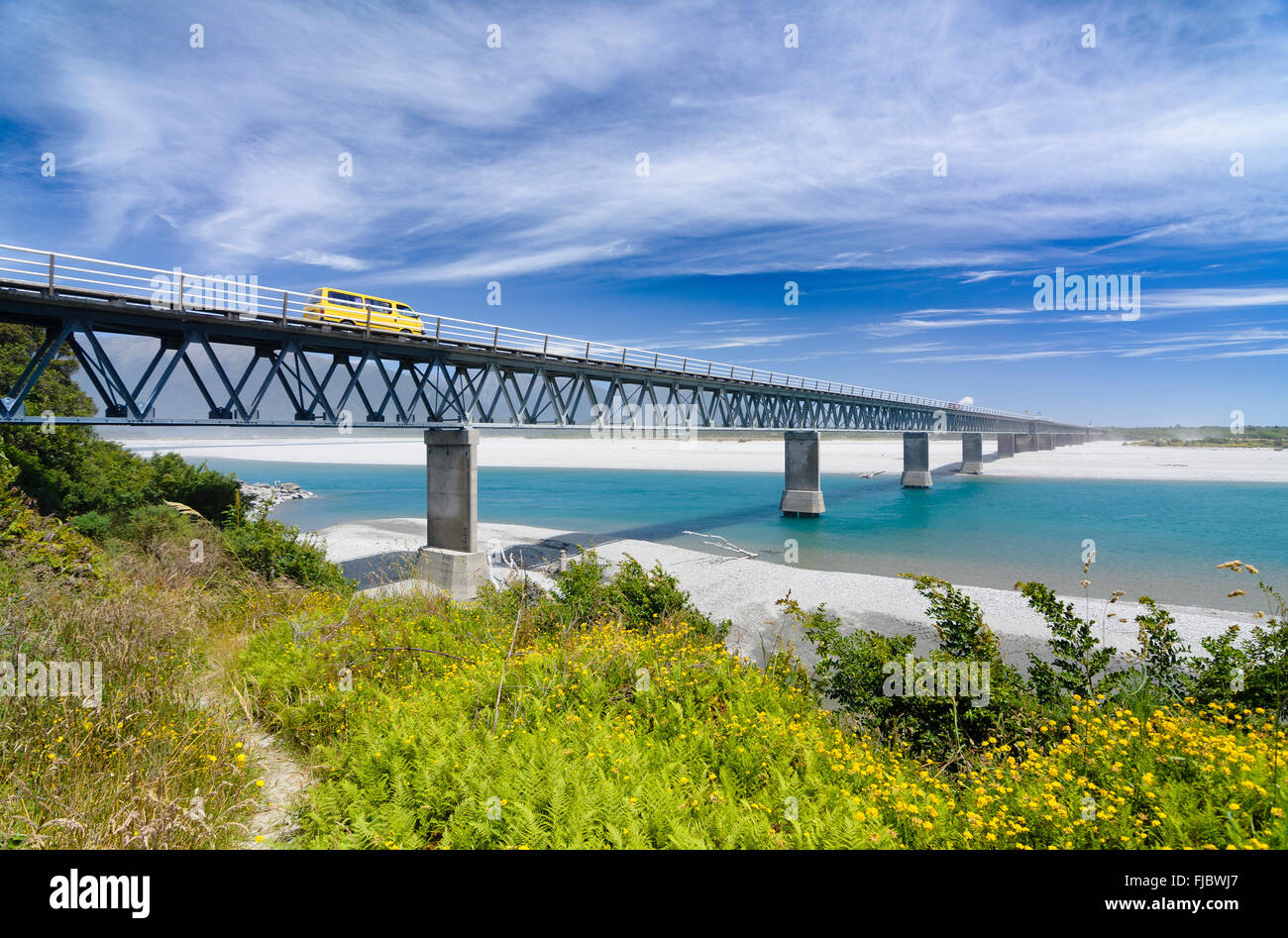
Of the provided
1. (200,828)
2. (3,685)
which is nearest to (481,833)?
(200,828)

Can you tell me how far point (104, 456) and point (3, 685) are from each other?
89.2 feet

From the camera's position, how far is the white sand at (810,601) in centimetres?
1783

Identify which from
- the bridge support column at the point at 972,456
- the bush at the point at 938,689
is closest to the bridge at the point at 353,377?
the bush at the point at 938,689

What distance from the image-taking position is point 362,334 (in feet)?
69.6

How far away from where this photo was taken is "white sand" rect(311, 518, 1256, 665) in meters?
17.8

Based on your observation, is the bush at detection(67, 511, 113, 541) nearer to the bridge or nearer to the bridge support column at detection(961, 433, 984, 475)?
the bridge

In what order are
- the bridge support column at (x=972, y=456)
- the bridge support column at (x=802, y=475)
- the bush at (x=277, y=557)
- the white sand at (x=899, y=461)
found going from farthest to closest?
the bridge support column at (x=972, y=456)
the white sand at (x=899, y=461)
the bridge support column at (x=802, y=475)
the bush at (x=277, y=557)

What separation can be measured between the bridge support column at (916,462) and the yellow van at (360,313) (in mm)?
71557

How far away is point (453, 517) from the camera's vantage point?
2450cm

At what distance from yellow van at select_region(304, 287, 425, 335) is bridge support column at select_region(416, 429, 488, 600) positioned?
4564 mm

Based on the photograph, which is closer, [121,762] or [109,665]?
[121,762]

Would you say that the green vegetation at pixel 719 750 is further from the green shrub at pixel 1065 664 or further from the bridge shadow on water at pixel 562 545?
the bridge shadow on water at pixel 562 545

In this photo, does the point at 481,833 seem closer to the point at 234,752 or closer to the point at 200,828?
the point at 200,828

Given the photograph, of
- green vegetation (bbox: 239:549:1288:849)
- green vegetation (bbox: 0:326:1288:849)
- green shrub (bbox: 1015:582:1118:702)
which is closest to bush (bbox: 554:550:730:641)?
green vegetation (bbox: 0:326:1288:849)
